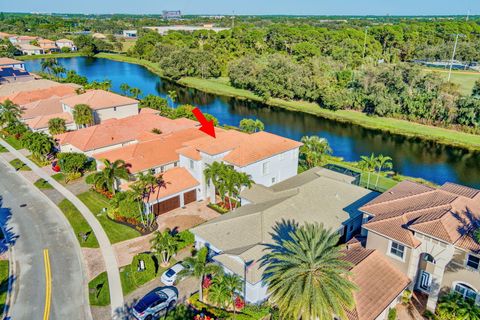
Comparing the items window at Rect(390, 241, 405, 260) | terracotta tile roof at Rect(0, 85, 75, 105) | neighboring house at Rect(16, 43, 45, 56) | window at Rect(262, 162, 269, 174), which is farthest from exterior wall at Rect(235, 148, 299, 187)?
neighboring house at Rect(16, 43, 45, 56)

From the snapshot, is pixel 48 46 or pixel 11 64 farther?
pixel 48 46

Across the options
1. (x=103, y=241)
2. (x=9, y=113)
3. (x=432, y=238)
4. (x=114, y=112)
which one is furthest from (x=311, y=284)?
(x=9, y=113)

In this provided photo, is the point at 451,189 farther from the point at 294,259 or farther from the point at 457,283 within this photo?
the point at 294,259

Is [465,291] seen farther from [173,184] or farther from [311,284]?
[173,184]

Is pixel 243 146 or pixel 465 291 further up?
pixel 243 146

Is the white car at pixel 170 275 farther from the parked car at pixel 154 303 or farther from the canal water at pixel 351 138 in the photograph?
the canal water at pixel 351 138

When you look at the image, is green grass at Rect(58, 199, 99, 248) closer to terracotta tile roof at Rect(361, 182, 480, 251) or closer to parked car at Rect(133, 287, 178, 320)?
parked car at Rect(133, 287, 178, 320)
